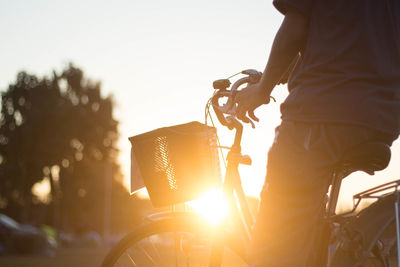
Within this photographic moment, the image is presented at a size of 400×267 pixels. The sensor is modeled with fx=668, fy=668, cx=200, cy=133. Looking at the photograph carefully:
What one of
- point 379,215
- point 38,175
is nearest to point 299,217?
point 379,215

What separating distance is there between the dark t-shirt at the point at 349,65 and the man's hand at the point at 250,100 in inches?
6.6

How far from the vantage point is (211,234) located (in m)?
2.96

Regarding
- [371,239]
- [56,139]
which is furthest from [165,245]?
[56,139]

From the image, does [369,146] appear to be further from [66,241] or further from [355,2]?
[66,241]

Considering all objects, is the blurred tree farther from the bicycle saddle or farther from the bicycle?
the bicycle saddle

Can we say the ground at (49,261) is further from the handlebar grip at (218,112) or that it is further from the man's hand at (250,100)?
the man's hand at (250,100)

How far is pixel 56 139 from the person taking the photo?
5106cm

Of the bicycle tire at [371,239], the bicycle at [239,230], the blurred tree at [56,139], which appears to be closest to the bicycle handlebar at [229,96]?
the bicycle at [239,230]

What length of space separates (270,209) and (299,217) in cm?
11

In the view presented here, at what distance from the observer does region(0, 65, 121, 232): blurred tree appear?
5009 cm

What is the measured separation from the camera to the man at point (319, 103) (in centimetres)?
230

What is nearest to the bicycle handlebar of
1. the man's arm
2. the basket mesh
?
the basket mesh

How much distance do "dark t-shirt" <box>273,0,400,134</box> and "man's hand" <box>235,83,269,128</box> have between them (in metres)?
0.17

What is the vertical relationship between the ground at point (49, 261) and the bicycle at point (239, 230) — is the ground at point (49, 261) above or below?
above
